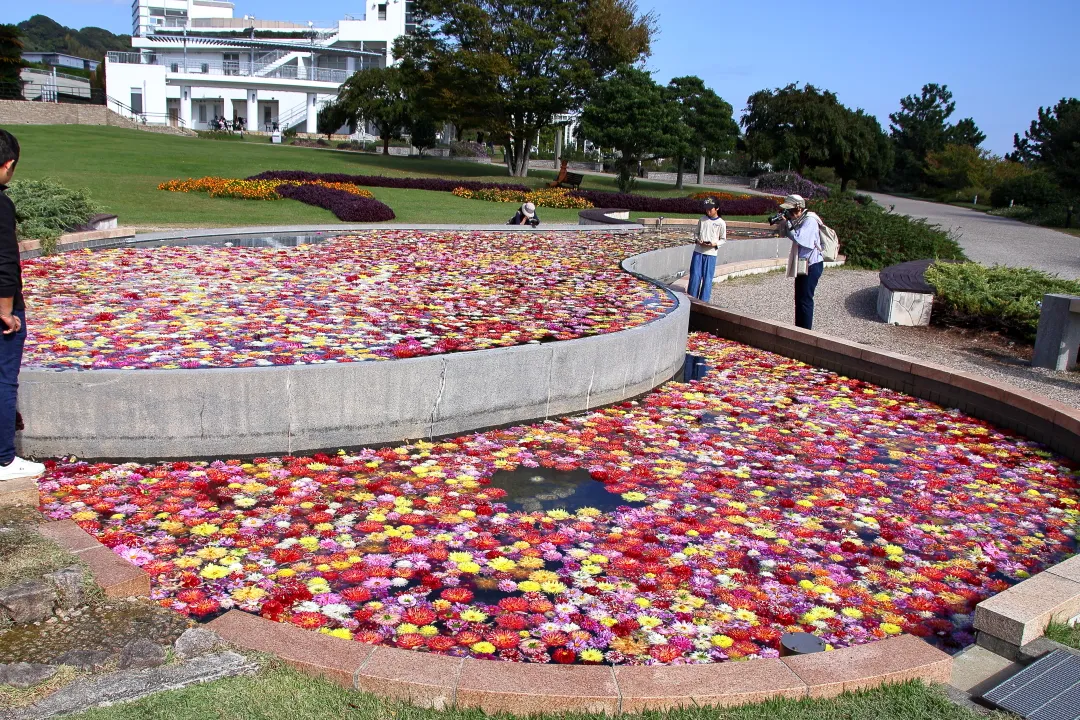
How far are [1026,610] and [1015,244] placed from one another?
24804 mm

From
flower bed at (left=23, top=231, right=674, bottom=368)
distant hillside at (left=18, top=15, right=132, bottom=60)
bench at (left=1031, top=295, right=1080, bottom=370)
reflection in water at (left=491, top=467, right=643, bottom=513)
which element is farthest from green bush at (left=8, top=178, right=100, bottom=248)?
distant hillside at (left=18, top=15, right=132, bottom=60)

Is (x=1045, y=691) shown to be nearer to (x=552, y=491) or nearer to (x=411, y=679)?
(x=411, y=679)

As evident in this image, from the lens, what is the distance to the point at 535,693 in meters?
3.24

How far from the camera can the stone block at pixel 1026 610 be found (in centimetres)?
379

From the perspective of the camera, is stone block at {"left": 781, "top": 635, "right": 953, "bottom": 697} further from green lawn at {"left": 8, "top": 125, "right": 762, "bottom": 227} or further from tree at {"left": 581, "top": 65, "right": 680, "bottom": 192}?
tree at {"left": 581, "top": 65, "right": 680, "bottom": 192}

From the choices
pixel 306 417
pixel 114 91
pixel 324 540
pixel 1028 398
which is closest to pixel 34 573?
pixel 324 540

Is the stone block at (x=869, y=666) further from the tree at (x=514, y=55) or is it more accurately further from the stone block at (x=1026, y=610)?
the tree at (x=514, y=55)

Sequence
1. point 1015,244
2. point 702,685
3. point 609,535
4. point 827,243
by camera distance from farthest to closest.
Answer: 1. point 1015,244
2. point 827,243
3. point 609,535
4. point 702,685

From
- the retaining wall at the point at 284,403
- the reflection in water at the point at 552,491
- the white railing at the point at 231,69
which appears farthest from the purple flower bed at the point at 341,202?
the white railing at the point at 231,69

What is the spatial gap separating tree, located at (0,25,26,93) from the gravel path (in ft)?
159

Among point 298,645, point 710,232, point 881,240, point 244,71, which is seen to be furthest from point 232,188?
point 244,71

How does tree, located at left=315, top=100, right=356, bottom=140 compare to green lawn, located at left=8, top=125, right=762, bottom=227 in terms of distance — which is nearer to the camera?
green lawn, located at left=8, top=125, right=762, bottom=227

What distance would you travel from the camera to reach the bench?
9211 millimetres

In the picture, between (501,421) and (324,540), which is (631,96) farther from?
(324,540)
